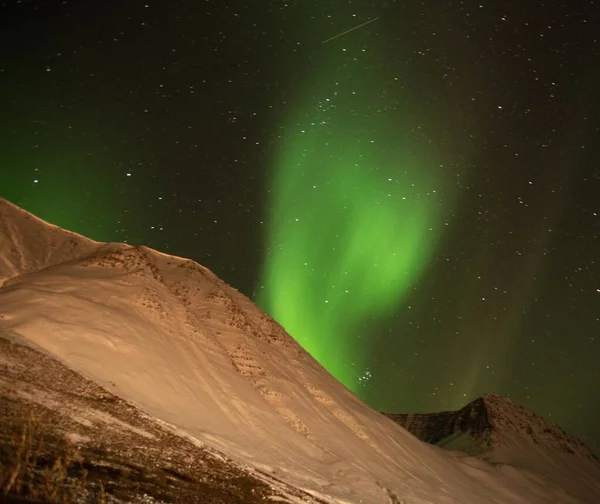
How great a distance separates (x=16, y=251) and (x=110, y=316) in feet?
49.3

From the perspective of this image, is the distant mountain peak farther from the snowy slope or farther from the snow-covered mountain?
the snow-covered mountain

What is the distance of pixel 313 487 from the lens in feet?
55.7

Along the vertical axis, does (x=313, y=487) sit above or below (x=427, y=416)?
below

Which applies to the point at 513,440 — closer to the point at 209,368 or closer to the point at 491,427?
the point at 491,427

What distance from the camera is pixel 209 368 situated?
26.6 m

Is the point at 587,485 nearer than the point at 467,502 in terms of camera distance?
No

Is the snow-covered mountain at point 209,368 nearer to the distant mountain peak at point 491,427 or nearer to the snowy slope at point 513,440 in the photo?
the snowy slope at point 513,440

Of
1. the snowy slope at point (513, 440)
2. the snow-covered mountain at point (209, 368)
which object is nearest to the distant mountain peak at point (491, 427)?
Answer: the snowy slope at point (513, 440)

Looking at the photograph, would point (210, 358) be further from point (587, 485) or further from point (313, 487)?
point (587, 485)

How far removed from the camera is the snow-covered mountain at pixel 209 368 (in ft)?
63.1

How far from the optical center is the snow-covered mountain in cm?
1922

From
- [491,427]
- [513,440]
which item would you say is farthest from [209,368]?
[513,440]

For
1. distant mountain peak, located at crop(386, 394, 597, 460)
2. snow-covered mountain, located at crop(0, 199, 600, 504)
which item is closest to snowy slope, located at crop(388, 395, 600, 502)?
distant mountain peak, located at crop(386, 394, 597, 460)

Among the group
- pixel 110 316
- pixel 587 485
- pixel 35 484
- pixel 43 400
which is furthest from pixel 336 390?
pixel 587 485
